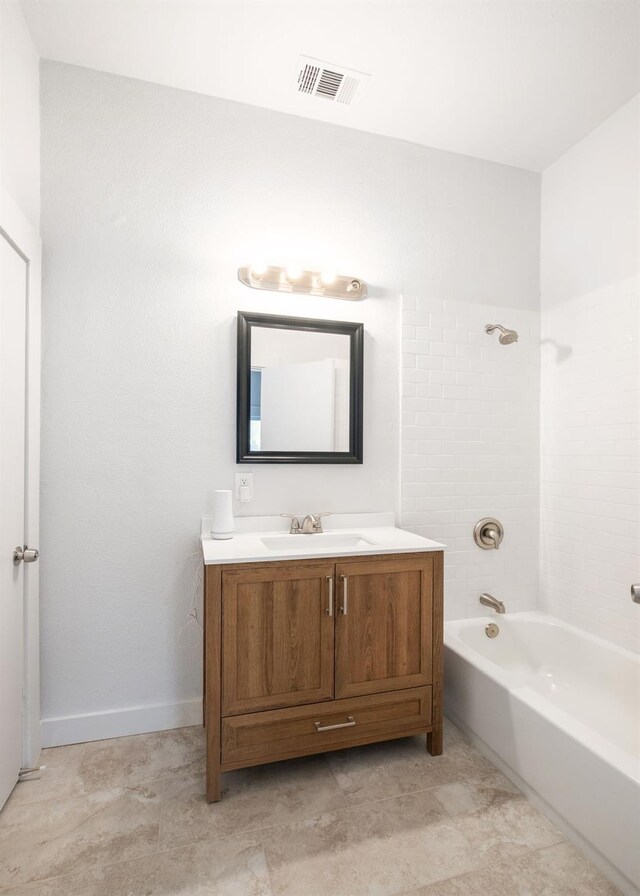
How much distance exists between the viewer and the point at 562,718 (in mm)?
1607

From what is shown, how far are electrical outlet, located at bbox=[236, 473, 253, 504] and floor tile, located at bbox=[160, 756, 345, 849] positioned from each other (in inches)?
43.3

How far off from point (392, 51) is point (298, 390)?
1.45 m

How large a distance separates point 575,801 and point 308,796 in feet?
2.93

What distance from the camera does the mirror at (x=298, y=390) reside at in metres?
2.20

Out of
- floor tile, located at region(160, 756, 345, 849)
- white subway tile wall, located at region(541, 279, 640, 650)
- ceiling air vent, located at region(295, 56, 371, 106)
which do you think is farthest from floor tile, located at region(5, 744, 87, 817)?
ceiling air vent, located at region(295, 56, 371, 106)

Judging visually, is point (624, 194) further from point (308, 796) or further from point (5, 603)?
point (5, 603)

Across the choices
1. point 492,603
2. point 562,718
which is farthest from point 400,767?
point 492,603

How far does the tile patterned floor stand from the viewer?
4.43ft

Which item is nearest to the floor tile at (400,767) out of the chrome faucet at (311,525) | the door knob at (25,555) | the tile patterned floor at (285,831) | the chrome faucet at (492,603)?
the tile patterned floor at (285,831)

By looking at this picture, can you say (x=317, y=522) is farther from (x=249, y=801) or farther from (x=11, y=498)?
(x=11, y=498)

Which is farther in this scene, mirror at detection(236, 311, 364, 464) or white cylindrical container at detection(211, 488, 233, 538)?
mirror at detection(236, 311, 364, 464)

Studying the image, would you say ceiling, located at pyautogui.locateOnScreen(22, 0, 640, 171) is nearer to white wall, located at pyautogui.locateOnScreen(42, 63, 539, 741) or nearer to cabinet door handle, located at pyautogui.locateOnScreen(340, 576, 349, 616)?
white wall, located at pyautogui.locateOnScreen(42, 63, 539, 741)

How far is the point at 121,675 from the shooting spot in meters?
2.07

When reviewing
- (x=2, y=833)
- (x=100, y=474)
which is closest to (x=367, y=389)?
(x=100, y=474)
